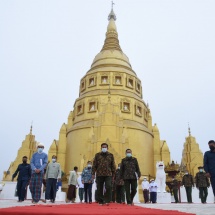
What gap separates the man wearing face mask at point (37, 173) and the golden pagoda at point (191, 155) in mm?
23064

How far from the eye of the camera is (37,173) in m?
8.49

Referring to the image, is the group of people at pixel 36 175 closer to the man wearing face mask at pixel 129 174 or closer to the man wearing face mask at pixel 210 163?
the man wearing face mask at pixel 129 174

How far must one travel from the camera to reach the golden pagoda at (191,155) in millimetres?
29134

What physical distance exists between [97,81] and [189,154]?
43.3ft

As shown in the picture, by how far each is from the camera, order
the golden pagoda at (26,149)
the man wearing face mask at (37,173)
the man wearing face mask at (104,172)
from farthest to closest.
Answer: the golden pagoda at (26,149), the man wearing face mask at (37,173), the man wearing face mask at (104,172)

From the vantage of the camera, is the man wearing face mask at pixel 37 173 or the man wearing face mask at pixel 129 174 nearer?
the man wearing face mask at pixel 129 174

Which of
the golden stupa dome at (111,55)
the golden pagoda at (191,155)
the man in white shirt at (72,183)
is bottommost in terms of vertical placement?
the man in white shirt at (72,183)

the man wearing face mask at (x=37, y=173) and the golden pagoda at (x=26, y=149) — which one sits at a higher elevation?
the golden pagoda at (x=26, y=149)

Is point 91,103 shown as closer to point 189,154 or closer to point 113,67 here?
point 113,67

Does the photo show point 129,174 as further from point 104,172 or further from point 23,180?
point 23,180

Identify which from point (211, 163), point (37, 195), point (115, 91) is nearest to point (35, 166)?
point (37, 195)

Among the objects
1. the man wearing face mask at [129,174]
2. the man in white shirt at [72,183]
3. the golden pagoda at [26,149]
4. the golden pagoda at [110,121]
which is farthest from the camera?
the golden pagoda at [26,149]

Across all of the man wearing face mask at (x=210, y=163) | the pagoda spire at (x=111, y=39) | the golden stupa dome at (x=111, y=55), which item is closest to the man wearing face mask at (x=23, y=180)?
the man wearing face mask at (x=210, y=163)

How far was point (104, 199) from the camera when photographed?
7.09 m
